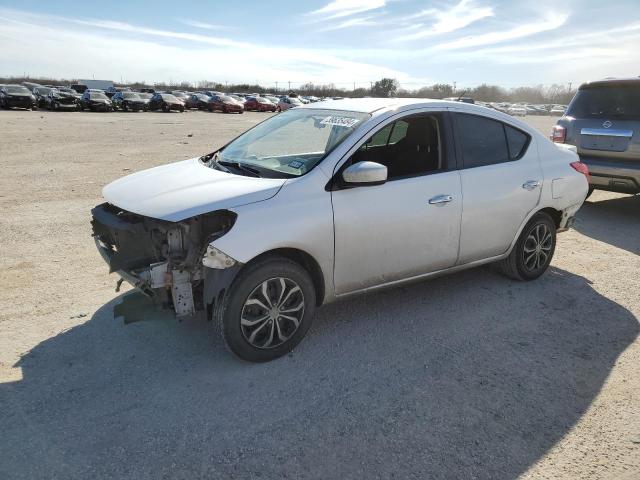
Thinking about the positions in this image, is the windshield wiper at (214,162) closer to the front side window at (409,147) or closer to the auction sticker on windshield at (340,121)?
the auction sticker on windshield at (340,121)

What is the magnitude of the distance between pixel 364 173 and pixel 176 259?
1.42 m

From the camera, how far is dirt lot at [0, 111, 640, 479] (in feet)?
8.66

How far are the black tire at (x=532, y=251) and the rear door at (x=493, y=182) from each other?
8.4 inches

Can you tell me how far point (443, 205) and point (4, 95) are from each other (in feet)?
130

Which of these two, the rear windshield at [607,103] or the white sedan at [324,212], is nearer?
the white sedan at [324,212]

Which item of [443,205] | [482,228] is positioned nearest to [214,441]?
[443,205]

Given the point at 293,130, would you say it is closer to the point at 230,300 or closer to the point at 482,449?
the point at 230,300

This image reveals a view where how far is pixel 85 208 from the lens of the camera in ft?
24.2

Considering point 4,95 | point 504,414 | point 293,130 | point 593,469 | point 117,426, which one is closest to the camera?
point 593,469

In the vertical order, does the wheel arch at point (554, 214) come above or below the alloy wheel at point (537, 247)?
above

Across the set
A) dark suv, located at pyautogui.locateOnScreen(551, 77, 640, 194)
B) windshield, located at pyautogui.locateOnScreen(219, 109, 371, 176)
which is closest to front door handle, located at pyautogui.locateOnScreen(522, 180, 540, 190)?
windshield, located at pyautogui.locateOnScreen(219, 109, 371, 176)

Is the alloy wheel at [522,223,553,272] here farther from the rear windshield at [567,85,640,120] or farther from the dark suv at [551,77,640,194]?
the rear windshield at [567,85,640,120]

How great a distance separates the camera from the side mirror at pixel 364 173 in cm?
354

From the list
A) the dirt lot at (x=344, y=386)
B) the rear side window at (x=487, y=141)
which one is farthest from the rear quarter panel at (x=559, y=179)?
the dirt lot at (x=344, y=386)
